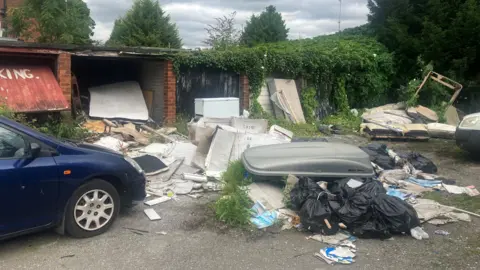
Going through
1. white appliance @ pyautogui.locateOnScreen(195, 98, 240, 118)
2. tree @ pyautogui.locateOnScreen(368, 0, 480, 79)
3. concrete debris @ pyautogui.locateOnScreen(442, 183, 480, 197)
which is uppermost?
tree @ pyautogui.locateOnScreen(368, 0, 480, 79)

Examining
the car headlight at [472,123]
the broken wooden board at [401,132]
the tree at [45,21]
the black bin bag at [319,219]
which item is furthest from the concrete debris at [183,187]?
the tree at [45,21]

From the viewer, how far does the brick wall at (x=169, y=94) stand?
12.2 meters

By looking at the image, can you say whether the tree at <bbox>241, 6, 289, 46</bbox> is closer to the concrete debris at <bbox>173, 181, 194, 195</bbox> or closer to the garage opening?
the garage opening

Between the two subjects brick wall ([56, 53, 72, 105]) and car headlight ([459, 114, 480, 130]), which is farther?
brick wall ([56, 53, 72, 105])

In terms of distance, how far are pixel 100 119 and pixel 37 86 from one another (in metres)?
2.10

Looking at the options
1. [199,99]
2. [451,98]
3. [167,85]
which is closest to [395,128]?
[451,98]

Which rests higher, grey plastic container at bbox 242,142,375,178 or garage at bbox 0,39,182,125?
garage at bbox 0,39,182,125

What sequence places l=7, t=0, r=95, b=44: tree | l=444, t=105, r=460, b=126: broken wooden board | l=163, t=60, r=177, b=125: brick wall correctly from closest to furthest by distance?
l=163, t=60, r=177, b=125: brick wall < l=444, t=105, r=460, b=126: broken wooden board < l=7, t=0, r=95, b=44: tree

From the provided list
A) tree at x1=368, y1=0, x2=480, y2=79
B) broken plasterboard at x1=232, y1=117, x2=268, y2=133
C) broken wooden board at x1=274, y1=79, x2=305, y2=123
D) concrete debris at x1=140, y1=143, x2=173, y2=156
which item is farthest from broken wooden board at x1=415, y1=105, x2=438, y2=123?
concrete debris at x1=140, y1=143, x2=173, y2=156

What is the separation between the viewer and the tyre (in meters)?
4.82

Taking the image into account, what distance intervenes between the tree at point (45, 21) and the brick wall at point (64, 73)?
906 centimetres

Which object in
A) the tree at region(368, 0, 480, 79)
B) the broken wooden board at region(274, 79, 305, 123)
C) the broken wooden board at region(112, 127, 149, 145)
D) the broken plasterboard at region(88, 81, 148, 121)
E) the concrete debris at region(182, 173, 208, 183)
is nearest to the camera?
the concrete debris at region(182, 173, 208, 183)

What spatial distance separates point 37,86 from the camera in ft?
32.9

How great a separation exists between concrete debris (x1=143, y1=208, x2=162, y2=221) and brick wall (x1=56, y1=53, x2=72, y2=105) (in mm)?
5776
